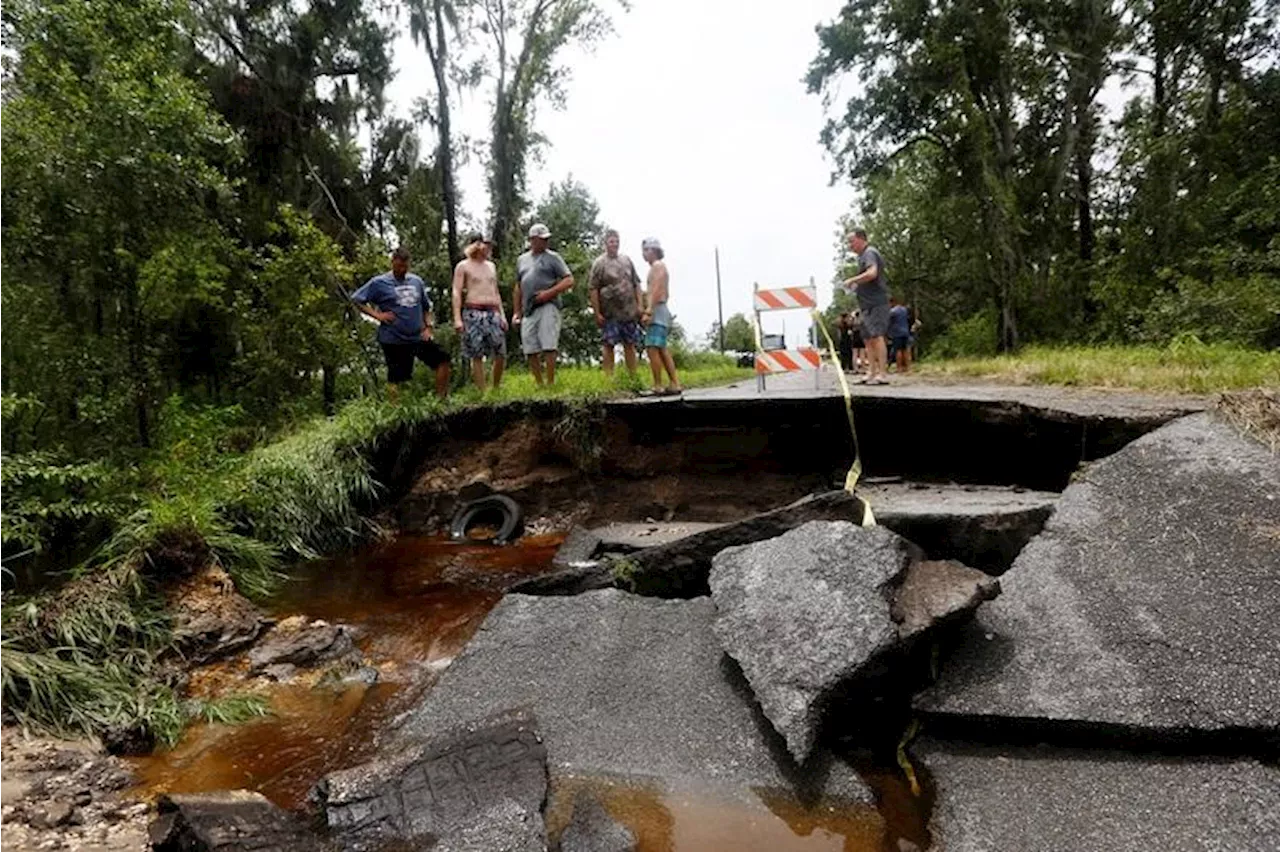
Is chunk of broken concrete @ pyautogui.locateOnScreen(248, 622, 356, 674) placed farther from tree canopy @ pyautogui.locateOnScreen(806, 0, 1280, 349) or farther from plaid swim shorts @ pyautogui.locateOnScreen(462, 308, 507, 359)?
tree canopy @ pyautogui.locateOnScreen(806, 0, 1280, 349)

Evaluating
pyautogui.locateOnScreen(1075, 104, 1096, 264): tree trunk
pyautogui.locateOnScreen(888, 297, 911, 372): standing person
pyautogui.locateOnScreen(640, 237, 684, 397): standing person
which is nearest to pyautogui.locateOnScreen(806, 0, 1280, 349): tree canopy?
pyautogui.locateOnScreen(1075, 104, 1096, 264): tree trunk

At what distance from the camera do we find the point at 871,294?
331 inches

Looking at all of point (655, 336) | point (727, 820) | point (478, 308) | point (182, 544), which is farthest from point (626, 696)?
point (478, 308)

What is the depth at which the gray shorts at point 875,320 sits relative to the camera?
8.48 metres

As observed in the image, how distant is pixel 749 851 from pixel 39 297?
671cm

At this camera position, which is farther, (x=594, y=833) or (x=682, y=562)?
(x=682, y=562)

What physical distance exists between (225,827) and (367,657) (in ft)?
6.81

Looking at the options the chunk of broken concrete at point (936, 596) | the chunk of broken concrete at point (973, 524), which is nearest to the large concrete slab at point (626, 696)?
the chunk of broken concrete at point (936, 596)

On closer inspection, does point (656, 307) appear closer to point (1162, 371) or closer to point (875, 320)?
point (875, 320)

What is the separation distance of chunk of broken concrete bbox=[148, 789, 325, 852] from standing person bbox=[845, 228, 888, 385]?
23.4ft

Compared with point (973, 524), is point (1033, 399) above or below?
above

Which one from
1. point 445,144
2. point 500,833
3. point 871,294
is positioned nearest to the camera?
point 500,833

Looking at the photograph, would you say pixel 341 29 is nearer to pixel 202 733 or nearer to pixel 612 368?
pixel 612 368

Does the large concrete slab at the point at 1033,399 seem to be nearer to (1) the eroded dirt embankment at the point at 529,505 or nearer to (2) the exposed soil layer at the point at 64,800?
(1) the eroded dirt embankment at the point at 529,505
